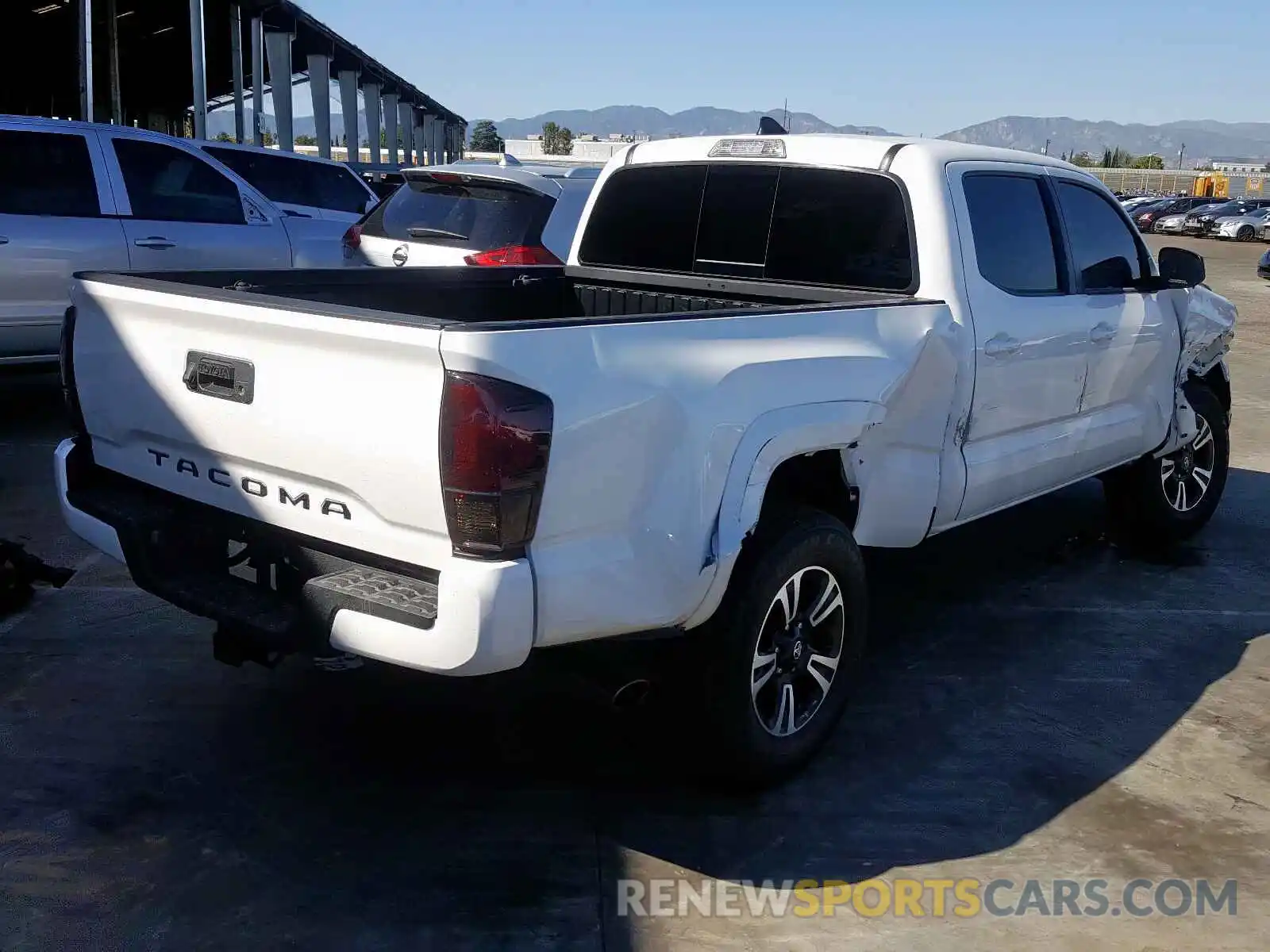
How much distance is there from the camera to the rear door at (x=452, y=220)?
8.08 meters

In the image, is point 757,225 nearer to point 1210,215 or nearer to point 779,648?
point 779,648

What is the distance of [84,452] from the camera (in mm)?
3807

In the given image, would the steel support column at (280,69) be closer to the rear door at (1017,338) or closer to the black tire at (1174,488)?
the black tire at (1174,488)

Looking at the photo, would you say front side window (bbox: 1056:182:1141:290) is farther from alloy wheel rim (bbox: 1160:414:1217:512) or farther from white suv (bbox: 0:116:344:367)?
white suv (bbox: 0:116:344:367)

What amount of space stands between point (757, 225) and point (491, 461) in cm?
A: 240

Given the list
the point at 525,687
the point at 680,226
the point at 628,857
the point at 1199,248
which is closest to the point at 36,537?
the point at 525,687

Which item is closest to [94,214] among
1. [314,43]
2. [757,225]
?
[757,225]

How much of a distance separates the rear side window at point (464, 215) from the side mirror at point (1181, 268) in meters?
3.90

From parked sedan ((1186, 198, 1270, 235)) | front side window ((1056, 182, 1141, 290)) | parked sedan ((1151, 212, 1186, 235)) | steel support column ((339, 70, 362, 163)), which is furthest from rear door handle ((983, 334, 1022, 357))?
parked sedan ((1151, 212, 1186, 235))

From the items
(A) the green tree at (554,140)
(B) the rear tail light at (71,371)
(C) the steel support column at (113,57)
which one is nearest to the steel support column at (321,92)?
(C) the steel support column at (113,57)

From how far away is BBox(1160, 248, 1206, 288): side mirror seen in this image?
18.8 ft

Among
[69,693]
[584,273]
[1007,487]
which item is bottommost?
[69,693]

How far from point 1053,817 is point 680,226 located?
2.72 meters

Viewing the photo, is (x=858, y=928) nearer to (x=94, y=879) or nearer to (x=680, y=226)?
(x=94, y=879)
